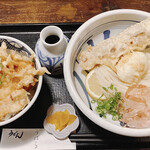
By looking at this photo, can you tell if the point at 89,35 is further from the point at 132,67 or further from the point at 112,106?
the point at 112,106

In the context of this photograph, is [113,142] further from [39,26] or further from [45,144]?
[39,26]

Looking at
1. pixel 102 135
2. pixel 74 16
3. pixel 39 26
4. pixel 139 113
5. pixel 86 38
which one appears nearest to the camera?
pixel 139 113

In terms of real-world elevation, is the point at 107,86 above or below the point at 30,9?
below

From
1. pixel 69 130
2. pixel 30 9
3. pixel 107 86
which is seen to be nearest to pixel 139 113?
pixel 107 86

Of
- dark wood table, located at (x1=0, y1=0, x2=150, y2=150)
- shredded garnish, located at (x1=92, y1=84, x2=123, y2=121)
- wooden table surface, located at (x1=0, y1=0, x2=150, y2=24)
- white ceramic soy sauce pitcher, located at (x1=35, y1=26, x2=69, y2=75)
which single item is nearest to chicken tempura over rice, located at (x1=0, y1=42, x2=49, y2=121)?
white ceramic soy sauce pitcher, located at (x1=35, y1=26, x2=69, y2=75)

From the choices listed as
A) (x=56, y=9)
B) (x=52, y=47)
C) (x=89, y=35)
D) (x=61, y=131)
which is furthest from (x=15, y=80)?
(x=56, y=9)

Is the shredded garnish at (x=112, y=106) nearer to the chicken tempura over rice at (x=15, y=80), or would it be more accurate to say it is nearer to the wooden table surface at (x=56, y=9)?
the chicken tempura over rice at (x=15, y=80)

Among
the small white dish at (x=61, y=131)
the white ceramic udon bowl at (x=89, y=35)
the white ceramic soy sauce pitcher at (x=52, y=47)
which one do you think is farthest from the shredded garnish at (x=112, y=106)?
the white ceramic soy sauce pitcher at (x=52, y=47)

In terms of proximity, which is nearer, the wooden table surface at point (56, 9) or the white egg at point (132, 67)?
the white egg at point (132, 67)
